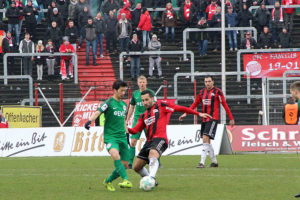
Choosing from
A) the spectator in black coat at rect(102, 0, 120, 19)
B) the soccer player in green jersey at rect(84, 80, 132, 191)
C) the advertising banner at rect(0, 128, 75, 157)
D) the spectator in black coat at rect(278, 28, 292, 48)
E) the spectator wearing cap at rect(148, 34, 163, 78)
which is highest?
the spectator in black coat at rect(102, 0, 120, 19)

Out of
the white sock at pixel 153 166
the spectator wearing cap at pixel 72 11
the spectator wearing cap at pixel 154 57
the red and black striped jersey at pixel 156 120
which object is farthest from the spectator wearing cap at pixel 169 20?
the white sock at pixel 153 166

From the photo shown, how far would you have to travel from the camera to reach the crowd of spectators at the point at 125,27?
101 feet

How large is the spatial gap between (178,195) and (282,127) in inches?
471

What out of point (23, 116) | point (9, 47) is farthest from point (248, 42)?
point (23, 116)

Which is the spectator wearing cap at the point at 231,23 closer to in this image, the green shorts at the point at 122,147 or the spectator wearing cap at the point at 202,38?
the spectator wearing cap at the point at 202,38

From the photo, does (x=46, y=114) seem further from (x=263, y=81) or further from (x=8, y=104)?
(x=263, y=81)

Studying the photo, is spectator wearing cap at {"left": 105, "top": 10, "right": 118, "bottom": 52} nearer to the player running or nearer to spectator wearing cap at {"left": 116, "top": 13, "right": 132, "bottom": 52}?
spectator wearing cap at {"left": 116, "top": 13, "right": 132, "bottom": 52}

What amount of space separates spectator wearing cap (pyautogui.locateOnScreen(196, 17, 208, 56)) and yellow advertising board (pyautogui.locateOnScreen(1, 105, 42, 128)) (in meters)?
9.07

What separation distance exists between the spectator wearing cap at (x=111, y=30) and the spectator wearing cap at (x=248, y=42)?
5621mm

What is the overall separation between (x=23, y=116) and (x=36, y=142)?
2905mm

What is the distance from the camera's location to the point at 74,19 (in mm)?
33156

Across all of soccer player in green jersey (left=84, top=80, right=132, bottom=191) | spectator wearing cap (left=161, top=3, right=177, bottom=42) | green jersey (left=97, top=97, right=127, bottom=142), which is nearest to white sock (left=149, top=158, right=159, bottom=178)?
soccer player in green jersey (left=84, top=80, right=132, bottom=191)

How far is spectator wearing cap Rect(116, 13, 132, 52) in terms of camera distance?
31719 mm

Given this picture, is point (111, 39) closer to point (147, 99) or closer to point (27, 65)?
point (27, 65)
